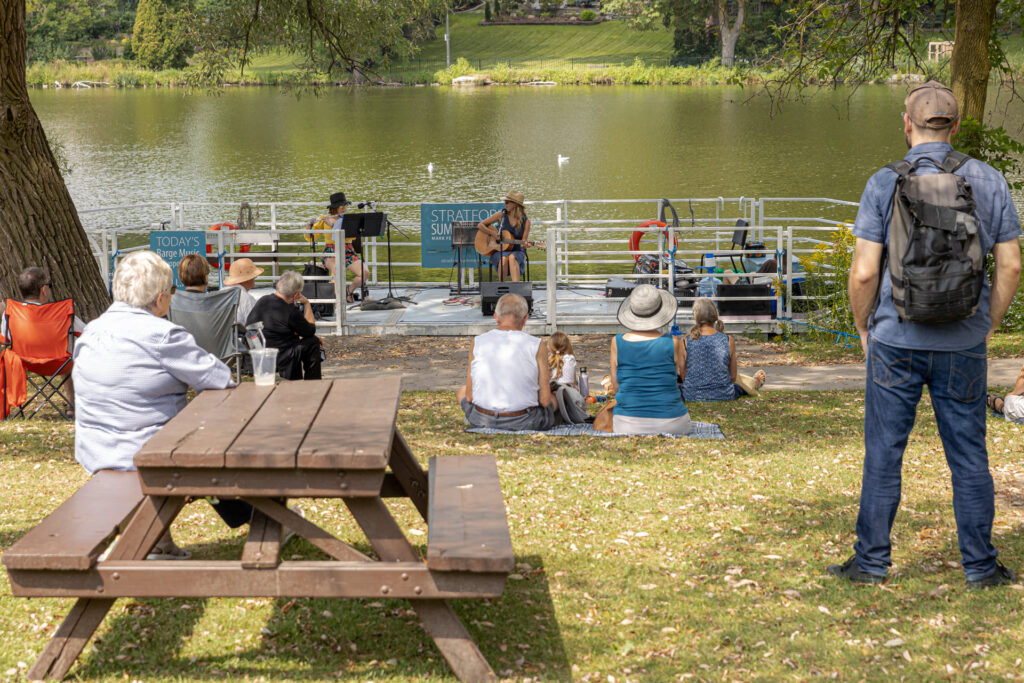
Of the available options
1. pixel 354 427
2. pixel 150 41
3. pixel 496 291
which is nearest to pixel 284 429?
pixel 354 427

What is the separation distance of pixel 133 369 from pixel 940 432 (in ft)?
9.37

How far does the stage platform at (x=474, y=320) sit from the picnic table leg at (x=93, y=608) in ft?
30.5

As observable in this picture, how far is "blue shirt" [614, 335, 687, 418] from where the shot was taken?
6.45m

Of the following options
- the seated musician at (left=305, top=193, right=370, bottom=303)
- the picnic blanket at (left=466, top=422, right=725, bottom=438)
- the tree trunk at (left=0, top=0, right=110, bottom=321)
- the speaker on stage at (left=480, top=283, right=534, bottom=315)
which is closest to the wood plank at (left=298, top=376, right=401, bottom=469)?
the picnic blanket at (left=466, top=422, right=725, bottom=438)

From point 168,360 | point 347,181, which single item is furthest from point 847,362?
point 347,181

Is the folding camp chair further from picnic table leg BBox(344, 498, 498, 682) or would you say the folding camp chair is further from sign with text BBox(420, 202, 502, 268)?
picnic table leg BBox(344, 498, 498, 682)

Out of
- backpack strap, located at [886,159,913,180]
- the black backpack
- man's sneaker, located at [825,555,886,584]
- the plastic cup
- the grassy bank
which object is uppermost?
the grassy bank

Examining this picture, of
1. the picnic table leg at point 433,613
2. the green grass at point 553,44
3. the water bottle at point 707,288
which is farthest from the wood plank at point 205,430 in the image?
the green grass at point 553,44

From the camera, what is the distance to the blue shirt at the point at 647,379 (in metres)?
6.45

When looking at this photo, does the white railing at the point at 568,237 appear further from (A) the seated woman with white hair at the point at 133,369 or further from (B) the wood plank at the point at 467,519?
(A) the seated woman with white hair at the point at 133,369

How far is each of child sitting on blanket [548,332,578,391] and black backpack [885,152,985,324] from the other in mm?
4211

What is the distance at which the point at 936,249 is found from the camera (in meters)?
3.62

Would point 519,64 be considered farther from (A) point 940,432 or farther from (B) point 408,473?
(A) point 940,432

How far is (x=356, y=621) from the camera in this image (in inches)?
152
